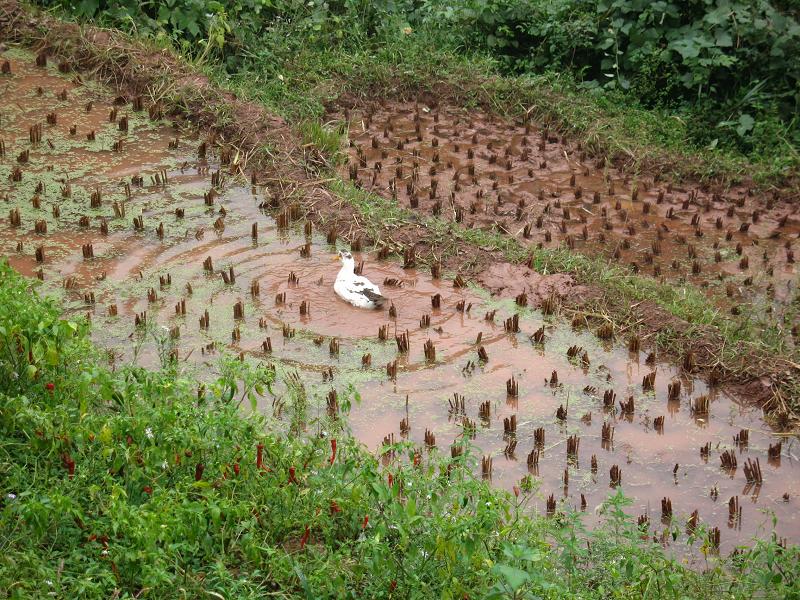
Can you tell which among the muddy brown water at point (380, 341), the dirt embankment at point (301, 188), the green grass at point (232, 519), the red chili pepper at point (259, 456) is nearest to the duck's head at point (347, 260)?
the muddy brown water at point (380, 341)

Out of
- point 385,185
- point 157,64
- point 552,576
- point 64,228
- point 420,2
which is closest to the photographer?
point 552,576

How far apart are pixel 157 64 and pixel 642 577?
27.3 feet

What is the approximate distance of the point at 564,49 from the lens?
12.6 metres

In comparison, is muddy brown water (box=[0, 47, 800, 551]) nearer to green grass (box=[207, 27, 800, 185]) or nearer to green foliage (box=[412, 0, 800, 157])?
green grass (box=[207, 27, 800, 185])

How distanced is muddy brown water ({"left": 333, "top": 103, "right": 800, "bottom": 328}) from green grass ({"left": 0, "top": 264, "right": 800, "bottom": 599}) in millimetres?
3802

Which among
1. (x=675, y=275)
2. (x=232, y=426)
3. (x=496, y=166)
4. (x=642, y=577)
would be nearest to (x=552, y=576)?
(x=642, y=577)

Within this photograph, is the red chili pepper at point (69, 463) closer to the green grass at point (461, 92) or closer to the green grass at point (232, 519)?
the green grass at point (232, 519)

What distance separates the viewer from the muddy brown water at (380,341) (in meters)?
6.07

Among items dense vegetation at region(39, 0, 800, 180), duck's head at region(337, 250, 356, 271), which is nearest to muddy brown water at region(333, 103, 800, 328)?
dense vegetation at region(39, 0, 800, 180)

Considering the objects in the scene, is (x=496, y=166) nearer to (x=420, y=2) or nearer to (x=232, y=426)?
(x=420, y=2)

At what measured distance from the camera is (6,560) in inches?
162

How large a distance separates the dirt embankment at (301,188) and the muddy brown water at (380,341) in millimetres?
182

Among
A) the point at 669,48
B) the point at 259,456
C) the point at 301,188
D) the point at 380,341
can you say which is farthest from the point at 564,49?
the point at 259,456

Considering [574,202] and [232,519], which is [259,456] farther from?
[574,202]
